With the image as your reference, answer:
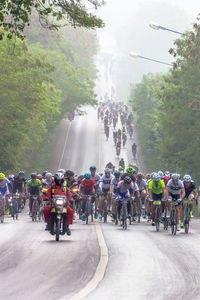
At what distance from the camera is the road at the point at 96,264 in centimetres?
940

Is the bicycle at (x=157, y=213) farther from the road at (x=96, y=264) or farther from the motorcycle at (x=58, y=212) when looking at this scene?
the motorcycle at (x=58, y=212)

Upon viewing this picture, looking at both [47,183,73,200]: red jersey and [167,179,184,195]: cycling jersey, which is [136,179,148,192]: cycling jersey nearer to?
[167,179,184,195]: cycling jersey

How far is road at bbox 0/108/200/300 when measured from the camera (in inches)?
370

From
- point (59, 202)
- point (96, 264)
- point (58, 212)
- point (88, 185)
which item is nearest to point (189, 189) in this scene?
point (88, 185)

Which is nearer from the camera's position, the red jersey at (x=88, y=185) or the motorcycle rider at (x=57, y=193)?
the motorcycle rider at (x=57, y=193)

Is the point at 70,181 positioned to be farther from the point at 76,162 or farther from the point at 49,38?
the point at 49,38

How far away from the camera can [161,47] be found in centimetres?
19812

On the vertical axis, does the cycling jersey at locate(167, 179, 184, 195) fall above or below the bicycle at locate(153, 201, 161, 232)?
above

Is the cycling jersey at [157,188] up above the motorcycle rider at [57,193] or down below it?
above

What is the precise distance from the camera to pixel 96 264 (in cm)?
1210

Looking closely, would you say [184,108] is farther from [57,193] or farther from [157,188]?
[57,193]

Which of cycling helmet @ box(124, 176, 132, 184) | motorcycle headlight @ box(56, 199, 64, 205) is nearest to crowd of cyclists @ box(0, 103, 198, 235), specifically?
cycling helmet @ box(124, 176, 132, 184)

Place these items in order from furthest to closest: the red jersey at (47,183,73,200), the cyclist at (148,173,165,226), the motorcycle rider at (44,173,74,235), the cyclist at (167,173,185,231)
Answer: the cyclist at (148,173,165,226)
the cyclist at (167,173,185,231)
the red jersey at (47,183,73,200)
the motorcycle rider at (44,173,74,235)

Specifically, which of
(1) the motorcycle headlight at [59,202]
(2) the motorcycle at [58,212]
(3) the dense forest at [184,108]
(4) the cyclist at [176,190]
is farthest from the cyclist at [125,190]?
(3) the dense forest at [184,108]
